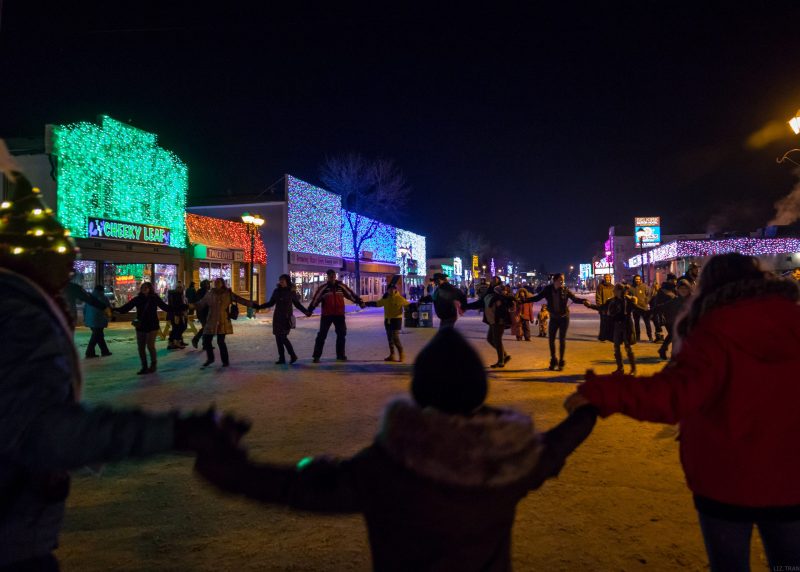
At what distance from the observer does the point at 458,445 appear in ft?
4.69

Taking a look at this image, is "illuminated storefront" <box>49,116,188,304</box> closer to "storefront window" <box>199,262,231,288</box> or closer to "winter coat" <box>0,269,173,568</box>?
"storefront window" <box>199,262,231,288</box>

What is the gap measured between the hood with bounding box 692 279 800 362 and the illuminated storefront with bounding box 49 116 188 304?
Answer: 2150cm

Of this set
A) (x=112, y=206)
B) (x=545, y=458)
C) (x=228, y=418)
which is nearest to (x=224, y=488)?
(x=228, y=418)

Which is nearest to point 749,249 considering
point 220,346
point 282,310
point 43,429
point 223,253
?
point 223,253

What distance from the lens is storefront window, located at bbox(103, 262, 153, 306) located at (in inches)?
875

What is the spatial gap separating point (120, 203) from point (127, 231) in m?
1.17

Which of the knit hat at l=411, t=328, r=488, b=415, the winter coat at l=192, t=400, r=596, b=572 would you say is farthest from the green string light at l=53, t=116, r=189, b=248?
the knit hat at l=411, t=328, r=488, b=415

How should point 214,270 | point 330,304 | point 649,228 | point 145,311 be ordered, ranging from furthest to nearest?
1. point 649,228
2. point 214,270
3. point 330,304
4. point 145,311

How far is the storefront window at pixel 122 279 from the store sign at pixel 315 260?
12.4 metres

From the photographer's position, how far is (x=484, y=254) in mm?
113875

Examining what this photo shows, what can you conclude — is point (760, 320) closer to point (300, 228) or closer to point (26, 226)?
point (26, 226)

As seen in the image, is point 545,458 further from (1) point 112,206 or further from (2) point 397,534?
(1) point 112,206

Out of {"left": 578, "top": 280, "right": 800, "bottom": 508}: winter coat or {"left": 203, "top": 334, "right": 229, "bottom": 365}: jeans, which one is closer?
{"left": 578, "top": 280, "right": 800, "bottom": 508}: winter coat

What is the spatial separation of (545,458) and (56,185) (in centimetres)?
2212
